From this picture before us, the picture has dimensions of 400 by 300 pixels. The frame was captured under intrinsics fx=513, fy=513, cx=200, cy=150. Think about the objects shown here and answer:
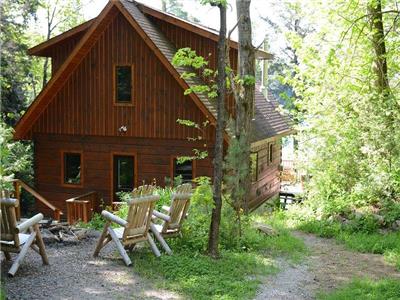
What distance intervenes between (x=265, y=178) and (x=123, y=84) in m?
6.73

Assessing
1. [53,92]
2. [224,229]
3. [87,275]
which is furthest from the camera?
[53,92]

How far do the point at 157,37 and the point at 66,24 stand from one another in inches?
730

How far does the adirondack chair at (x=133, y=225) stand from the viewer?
25.1ft

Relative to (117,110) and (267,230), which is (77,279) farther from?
(117,110)

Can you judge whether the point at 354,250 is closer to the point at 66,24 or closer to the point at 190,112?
the point at 190,112

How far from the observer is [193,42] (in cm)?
1667

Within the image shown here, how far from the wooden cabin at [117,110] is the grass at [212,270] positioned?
703 cm

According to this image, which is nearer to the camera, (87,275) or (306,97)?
(87,275)

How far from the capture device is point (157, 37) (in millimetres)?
15930

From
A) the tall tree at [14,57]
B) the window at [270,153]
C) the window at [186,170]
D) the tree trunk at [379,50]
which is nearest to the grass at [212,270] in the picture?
the window at [186,170]

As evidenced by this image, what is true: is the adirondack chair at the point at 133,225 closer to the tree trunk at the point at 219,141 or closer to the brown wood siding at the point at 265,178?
the tree trunk at the point at 219,141

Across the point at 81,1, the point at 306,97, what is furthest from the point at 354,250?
the point at 81,1

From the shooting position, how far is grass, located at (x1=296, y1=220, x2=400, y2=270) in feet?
31.5

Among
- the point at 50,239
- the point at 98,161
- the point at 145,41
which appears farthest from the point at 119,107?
the point at 50,239
